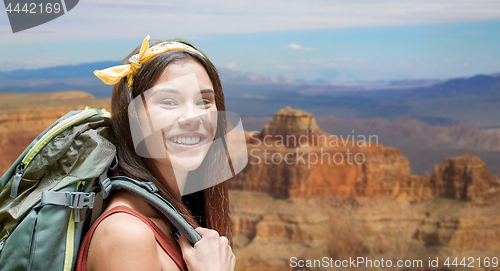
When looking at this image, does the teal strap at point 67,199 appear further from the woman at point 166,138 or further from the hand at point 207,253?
the hand at point 207,253

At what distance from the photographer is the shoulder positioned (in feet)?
3.27

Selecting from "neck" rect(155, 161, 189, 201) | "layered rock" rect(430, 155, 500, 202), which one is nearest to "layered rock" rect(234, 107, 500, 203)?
"layered rock" rect(430, 155, 500, 202)

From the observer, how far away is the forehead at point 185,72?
122 centimetres

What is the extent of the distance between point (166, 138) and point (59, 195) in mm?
318

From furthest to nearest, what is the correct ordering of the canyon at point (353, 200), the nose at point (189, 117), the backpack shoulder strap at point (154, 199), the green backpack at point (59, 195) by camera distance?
the canyon at point (353, 200), the nose at point (189, 117), the backpack shoulder strap at point (154, 199), the green backpack at point (59, 195)

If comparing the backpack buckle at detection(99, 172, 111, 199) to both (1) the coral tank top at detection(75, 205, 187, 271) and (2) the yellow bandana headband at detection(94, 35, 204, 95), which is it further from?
(2) the yellow bandana headband at detection(94, 35, 204, 95)

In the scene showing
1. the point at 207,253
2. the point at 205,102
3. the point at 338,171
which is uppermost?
the point at 205,102

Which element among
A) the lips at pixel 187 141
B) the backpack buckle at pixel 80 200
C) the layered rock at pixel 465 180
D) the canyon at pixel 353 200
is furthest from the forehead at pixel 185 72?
the layered rock at pixel 465 180

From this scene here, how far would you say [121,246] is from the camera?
100 cm

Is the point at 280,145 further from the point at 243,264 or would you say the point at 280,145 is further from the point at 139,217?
the point at 139,217

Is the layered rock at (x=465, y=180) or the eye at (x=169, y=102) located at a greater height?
the eye at (x=169, y=102)

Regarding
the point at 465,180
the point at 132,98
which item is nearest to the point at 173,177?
the point at 132,98

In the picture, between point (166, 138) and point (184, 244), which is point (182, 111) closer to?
point (166, 138)

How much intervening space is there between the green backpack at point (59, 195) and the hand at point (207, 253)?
0.11 ft
